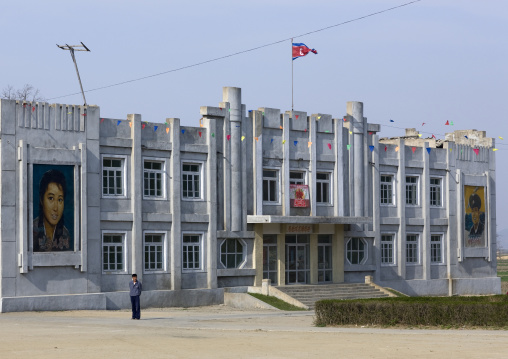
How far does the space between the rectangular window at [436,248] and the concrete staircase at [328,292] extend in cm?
569

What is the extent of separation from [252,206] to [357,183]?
6.18m

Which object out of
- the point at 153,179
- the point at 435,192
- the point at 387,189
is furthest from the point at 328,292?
the point at 435,192

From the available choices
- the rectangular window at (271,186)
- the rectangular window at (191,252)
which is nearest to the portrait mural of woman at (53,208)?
the rectangular window at (191,252)

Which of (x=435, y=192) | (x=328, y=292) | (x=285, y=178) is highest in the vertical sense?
(x=285, y=178)

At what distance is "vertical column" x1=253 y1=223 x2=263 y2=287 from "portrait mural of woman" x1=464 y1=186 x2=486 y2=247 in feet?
45.6

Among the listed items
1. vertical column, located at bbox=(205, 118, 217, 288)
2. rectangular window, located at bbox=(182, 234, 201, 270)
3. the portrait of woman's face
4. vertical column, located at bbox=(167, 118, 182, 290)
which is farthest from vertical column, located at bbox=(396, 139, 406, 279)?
the portrait of woman's face

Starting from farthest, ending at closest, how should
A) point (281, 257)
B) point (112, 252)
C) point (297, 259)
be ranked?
point (297, 259) → point (281, 257) → point (112, 252)

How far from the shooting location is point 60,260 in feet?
122

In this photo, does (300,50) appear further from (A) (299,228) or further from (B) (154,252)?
(B) (154,252)

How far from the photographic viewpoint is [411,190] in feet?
165

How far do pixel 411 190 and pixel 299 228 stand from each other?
8.14m

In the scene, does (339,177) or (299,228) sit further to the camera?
(339,177)

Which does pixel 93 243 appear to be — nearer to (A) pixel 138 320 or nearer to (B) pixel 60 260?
(B) pixel 60 260

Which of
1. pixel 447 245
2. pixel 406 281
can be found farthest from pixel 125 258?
pixel 447 245
